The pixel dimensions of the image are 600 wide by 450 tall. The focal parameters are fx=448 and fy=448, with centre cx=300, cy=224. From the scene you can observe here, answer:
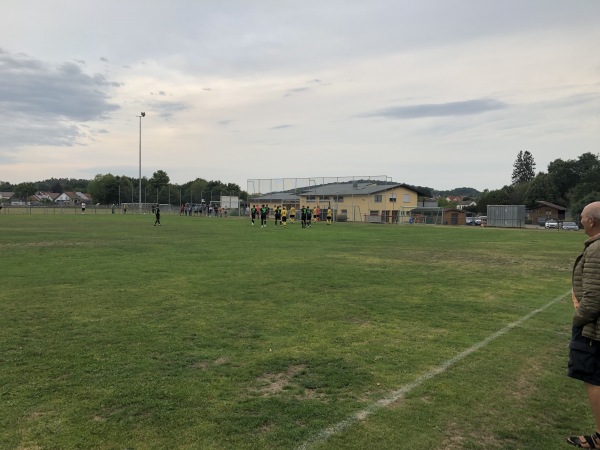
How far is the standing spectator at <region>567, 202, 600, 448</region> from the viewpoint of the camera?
3471 millimetres

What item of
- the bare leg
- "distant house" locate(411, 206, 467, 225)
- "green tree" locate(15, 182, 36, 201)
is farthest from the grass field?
"green tree" locate(15, 182, 36, 201)

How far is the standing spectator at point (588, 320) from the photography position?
3.47 m

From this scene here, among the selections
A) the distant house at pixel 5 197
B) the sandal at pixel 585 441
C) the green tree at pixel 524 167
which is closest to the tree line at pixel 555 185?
the green tree at pixel 524 167

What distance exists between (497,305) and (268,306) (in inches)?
174

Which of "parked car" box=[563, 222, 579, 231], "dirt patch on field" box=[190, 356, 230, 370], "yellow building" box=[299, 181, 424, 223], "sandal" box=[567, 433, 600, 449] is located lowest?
"sandal" box=[567, 433, 600, 449]

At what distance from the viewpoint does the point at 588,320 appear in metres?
3.50

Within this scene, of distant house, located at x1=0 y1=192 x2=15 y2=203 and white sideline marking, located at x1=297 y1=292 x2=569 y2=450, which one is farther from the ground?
distant house, located at x1=0 y1=192 x2=15 y2=203

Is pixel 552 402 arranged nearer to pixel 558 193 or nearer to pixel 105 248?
pixel 105 248

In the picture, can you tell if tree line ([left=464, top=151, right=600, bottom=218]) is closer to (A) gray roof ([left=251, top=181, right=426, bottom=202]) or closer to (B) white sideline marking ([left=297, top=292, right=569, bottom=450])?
(A) gray roof ([left=251, top=181, right=426, bottom=202])

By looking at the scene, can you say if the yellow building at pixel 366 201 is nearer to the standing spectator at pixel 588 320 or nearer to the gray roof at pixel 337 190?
the gray roof at pixel 337 190

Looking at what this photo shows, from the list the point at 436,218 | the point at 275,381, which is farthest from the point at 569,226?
the point at 275,381

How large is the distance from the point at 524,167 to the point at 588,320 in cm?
15329

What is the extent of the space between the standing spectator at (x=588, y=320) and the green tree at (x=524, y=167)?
495 ft

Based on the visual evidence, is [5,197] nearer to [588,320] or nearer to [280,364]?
[280,364]
